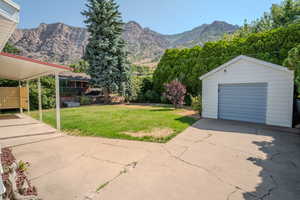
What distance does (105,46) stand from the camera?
50.9 ft

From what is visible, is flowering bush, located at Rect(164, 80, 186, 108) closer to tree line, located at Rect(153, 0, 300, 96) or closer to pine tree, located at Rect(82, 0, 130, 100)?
tree line, located at Rect(153, 0, 300, 96)

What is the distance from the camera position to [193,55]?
14.2 m

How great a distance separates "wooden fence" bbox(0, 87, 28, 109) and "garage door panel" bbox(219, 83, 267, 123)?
41.1ft

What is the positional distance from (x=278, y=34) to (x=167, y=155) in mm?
12183

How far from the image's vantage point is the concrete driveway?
243 cm

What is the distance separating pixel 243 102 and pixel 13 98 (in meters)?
14.8

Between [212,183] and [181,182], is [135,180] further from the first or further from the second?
[212,183]

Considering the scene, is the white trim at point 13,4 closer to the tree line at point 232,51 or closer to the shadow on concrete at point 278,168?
the shadow on concrete at point 278,168

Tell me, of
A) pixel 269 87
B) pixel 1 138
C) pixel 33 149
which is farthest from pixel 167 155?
pixel 269 87

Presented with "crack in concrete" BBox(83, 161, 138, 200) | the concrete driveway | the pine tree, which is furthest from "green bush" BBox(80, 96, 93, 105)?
"crack in concrete" BBox(83, 161, 138, 200)

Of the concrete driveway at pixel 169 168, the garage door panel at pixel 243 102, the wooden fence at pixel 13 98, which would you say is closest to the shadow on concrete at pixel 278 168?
the concrete driveway at pixel 169 168

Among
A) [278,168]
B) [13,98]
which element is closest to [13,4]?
[278,168]

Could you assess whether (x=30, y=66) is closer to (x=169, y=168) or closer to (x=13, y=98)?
Result: (x=169, y=168)

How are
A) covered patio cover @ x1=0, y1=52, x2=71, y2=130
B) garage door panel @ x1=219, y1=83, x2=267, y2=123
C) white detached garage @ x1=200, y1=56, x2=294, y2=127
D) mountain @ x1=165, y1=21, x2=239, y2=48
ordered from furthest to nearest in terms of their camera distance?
mountain @ x1=165, y1=21, x2=239, y2=48
garage door panel @ x1=219, y1=83, x2=267, y2=123
white detached garage @ x1=200, y1=56, x2=294, y2=127
covered patio cover @ x1=0, y1=52, x2=71, y2=130
